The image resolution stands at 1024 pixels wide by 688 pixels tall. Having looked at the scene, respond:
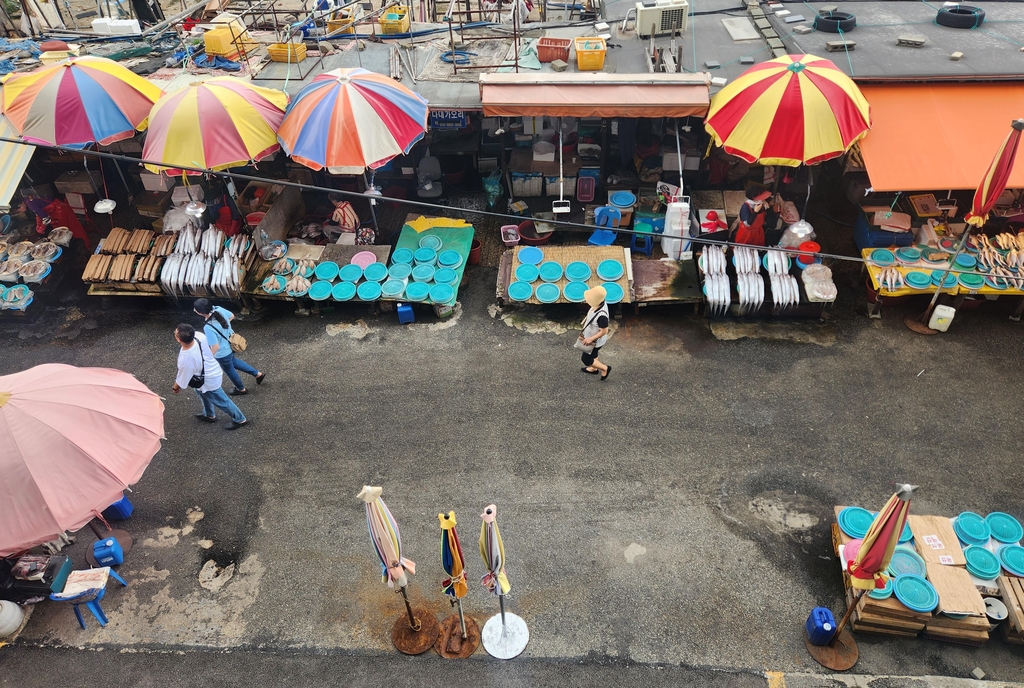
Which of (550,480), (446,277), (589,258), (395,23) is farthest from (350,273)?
(395,23)

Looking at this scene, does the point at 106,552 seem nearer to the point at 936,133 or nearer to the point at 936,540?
the point at 936,540

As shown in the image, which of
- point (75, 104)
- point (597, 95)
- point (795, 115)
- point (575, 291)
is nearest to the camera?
point (795, 115)

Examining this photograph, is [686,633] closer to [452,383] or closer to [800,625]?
[800,625]

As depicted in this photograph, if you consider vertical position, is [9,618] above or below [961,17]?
below

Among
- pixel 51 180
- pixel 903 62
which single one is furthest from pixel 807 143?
pixel 51 180

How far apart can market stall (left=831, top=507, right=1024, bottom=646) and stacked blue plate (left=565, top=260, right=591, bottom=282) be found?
17.1ft

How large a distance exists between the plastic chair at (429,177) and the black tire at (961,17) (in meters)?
9.78

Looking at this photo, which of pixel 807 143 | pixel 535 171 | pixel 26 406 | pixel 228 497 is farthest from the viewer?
pixel 535 171

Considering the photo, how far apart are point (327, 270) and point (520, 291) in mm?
3411

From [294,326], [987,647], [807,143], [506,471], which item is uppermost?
[807,143]

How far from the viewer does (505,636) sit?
648 cm

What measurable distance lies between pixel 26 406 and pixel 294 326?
184 inches

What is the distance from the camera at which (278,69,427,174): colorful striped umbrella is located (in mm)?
9398

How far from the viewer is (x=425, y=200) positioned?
1259cm
